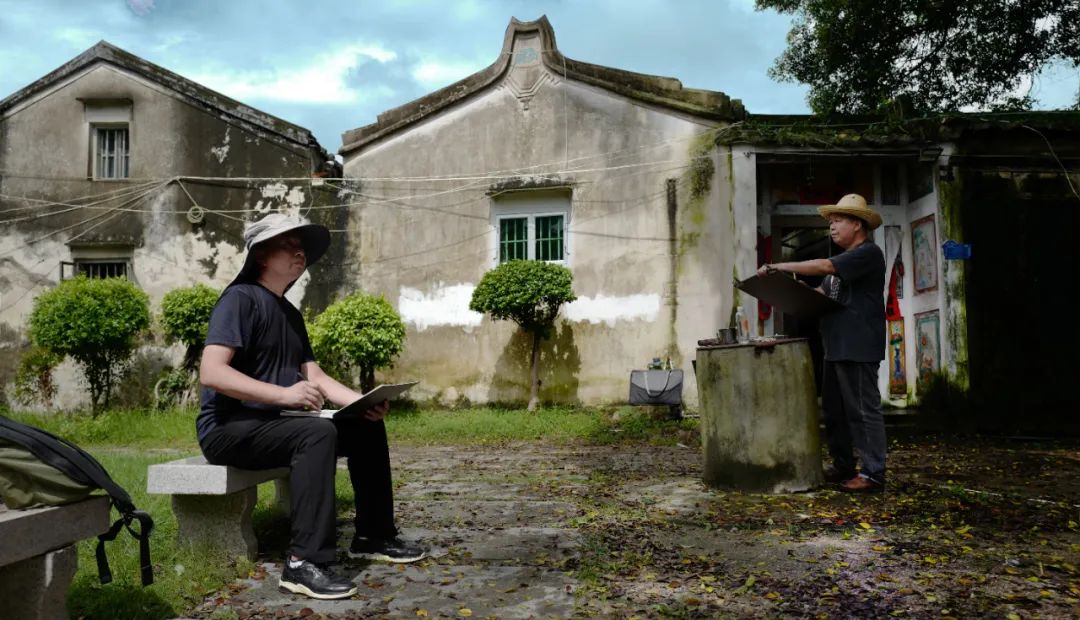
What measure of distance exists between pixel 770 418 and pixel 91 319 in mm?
10845

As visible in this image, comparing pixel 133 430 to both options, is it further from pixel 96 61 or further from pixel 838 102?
pixel 838 102

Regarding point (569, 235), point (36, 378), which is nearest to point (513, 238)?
point (569, 235)

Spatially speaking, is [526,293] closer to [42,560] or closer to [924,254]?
[924,254]

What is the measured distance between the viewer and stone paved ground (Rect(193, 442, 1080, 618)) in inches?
118

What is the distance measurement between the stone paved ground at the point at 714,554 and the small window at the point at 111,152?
1113 cm

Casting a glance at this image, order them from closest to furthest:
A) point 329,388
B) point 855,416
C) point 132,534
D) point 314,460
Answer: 1. point 132,534
2. point 314,460
3. point 329,388
4. point 855,416

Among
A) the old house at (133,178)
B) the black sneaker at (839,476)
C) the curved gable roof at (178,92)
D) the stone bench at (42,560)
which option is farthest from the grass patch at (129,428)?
the stone bench at (42,560)

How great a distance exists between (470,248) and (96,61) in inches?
304

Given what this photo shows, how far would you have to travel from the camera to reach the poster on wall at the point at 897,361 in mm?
11625

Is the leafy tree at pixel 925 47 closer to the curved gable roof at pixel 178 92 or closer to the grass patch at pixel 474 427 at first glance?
the grass patch at pixel 474 427

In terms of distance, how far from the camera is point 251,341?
357cm

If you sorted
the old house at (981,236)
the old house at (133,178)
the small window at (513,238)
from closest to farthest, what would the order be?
1. the old house at (981,236)
2. the small window at (513,238)
3. the old house at (133,178)

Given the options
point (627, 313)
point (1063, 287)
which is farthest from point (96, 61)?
point (1063, 287)

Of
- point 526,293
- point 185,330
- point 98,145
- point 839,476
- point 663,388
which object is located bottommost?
point 839,476
